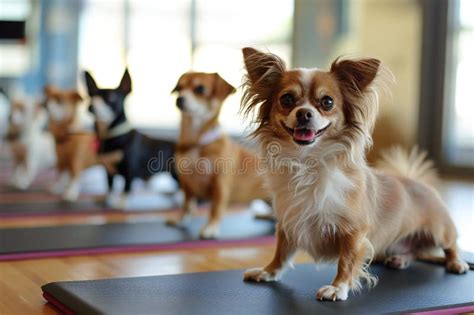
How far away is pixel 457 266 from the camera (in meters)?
2.34

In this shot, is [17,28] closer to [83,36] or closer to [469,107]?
[83,36]

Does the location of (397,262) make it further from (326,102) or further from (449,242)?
(326,102)

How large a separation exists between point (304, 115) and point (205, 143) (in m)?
1.32

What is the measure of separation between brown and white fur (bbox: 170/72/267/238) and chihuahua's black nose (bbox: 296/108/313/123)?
1240 millimetres

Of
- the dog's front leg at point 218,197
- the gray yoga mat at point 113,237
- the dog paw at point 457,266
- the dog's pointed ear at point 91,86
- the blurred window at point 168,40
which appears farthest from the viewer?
the blurred window at point 168,40

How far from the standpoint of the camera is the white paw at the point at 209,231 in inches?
120

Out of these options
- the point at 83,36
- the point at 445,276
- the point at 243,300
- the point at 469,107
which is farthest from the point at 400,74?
the point at 243,300

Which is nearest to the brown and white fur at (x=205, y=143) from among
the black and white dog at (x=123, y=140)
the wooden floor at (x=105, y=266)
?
the wooden floor at (x=105, y=266)

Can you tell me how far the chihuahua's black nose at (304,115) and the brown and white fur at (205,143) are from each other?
4.07ft

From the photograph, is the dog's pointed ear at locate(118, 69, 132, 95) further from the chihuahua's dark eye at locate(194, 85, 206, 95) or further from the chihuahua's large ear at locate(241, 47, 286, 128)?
the chihuahua's large ear at locate(241, 47, 286, 128)

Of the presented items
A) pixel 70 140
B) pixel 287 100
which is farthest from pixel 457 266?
pixel 70 140

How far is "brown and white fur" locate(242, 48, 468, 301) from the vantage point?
6.58 ft

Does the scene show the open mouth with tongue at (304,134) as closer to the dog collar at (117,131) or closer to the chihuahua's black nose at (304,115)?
the chihuahua's black nose at (304,115)

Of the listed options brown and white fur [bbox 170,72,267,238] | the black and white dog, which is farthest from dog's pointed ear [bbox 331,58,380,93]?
Result: the black and white dog
